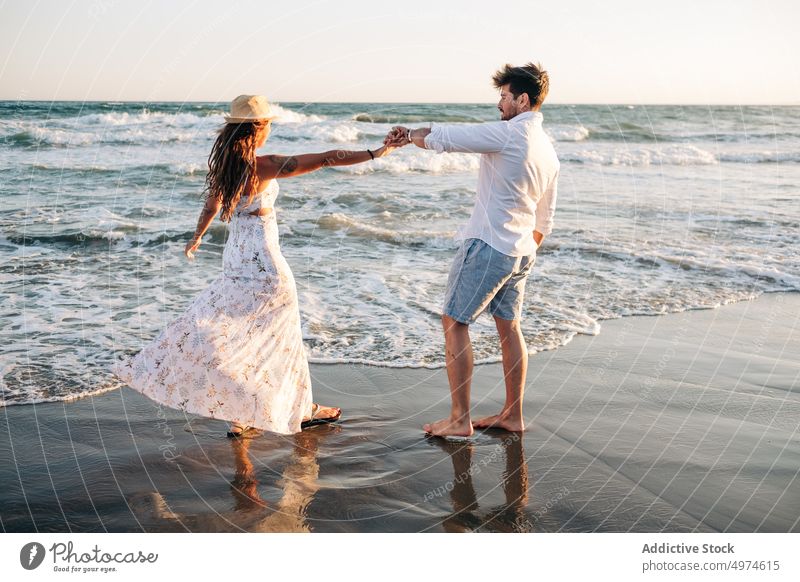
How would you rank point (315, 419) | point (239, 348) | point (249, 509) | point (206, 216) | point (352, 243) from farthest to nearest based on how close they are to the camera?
point (352, 243) → point (315, 419) → point (206, 216) → point (239, 348) → point (249, 509)

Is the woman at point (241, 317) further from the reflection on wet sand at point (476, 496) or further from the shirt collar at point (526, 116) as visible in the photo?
the reflection on wet sand at point (476, 496)

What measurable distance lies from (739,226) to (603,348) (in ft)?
22.1

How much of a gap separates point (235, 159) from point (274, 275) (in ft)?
2.44

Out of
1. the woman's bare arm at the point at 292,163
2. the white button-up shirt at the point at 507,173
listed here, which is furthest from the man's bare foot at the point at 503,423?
the woman's bare arm at the point at 292,163

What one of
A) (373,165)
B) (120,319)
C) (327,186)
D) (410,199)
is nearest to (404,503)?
(120,319)

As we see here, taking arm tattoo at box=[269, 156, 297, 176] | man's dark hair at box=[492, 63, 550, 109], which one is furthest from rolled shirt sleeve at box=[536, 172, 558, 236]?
arm tattoo at box=[269, 156, 297, 176]

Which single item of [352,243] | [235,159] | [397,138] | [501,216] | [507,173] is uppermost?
[397,138]

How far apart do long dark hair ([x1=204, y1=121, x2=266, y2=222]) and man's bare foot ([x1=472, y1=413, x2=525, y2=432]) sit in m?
2.10

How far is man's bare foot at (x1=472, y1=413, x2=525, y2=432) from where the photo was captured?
4.86m

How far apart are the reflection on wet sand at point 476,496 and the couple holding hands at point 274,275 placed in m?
0.27

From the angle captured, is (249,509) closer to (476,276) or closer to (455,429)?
(455,429)

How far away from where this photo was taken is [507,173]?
4391 mm

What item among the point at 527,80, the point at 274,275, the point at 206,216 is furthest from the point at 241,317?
the point at 527,80

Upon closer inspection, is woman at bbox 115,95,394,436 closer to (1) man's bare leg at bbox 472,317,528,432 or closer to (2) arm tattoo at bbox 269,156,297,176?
(2) arm tattoo at bbox 269,156,297,176
